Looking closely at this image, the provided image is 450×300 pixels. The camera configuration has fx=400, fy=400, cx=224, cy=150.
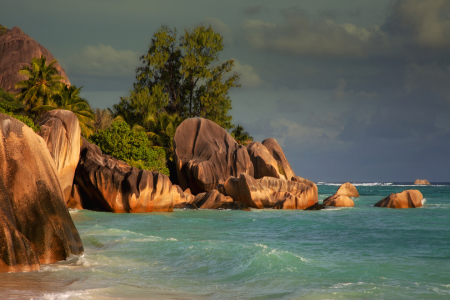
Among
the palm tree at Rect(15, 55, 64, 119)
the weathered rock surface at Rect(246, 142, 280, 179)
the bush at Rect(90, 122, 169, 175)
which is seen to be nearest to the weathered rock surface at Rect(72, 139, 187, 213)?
the bush at Rect(90, 122, 169, 175)

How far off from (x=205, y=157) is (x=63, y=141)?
1321 cm

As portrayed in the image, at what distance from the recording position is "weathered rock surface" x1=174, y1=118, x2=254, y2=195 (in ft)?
97.7

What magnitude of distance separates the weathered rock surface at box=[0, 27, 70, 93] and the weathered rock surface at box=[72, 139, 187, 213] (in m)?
30.4

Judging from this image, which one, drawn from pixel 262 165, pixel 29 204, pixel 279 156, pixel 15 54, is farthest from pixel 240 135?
pixel 29 204

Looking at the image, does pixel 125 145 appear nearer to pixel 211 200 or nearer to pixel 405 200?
pixel 211 200

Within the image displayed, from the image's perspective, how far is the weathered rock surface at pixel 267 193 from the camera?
1054 inches

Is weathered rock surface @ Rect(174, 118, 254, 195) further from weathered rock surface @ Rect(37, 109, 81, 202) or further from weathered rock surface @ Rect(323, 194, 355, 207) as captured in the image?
weathered rock surface @ Rect(37, 109, 81, 202)

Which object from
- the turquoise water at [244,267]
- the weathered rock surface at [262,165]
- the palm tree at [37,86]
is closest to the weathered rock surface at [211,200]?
the weathered rock surface at [262,165]

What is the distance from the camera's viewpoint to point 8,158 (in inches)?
304

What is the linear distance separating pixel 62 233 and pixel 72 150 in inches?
529

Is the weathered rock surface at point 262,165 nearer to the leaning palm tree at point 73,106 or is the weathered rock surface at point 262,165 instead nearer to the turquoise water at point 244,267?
the leaning palm tree at point 73,106

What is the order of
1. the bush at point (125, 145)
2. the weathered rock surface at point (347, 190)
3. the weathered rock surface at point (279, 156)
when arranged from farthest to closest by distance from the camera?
1. the weathered rock surface at point (347, 190)
2. the weathered rock surface at point (279, 156)
3. the bush at point (125, 145)

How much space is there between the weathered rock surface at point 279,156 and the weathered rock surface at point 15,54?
26.2 m

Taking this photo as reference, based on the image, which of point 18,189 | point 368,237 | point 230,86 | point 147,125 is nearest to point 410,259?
point 368,237
